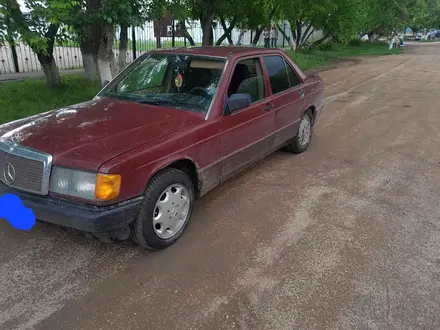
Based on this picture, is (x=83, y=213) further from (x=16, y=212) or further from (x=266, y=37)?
(x=266, y=37)

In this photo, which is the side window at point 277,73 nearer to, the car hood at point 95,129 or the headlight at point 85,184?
the car hood at point 95,129

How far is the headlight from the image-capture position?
105 inches

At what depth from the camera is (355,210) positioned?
4035 mm

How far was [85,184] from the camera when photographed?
2705 mm

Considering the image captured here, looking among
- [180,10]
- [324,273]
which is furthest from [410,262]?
[180,10]

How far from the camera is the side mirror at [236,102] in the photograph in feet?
12.2

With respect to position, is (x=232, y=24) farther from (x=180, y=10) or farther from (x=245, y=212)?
(x=245, y=212)

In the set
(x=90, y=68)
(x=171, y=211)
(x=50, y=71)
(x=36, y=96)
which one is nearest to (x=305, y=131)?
(x=171, y=211)

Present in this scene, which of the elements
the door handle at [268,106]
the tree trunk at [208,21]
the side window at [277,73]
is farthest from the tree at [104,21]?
the tree trunk at [208,21]

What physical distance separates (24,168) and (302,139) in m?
3.97

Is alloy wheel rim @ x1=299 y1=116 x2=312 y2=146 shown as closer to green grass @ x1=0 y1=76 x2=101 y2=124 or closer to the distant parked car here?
green grass @ x1=0 y1=76 x2=101 y2=124

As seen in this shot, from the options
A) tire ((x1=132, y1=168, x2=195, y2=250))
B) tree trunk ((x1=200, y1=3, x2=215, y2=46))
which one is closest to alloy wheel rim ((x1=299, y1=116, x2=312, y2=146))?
tire ((x1=132, y1=168, x2=195, y2=250))

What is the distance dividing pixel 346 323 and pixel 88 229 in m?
1.91

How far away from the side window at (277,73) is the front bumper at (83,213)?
256 centimetres
